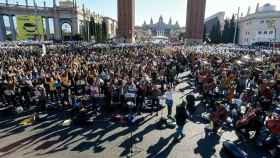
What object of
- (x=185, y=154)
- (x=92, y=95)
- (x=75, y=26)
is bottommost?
(x=185, y=154)

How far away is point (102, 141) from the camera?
871 centimetres

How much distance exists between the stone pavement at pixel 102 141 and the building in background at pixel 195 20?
237 ft

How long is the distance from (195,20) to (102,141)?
7791 cm

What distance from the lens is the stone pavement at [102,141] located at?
7.86m

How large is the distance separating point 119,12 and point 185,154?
78.6 m

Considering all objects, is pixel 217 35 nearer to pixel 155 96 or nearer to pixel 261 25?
pixel 261 25

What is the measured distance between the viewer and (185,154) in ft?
25.8

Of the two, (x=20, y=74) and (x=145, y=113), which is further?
(x=20, y=74)

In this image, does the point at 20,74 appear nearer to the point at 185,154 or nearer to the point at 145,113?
the point at 145,113

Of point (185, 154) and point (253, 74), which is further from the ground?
point (253, 74)

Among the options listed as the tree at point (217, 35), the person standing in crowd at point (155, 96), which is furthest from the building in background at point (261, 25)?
the person standing in crowd at point (155, 96)

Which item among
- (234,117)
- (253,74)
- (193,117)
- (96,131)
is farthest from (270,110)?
(96,131)

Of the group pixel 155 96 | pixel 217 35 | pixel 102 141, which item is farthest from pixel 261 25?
pixel 102 141

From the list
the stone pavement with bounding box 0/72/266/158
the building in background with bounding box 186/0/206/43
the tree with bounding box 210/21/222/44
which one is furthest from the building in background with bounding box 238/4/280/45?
the stone pavement with bounding box 0/72/266/158
